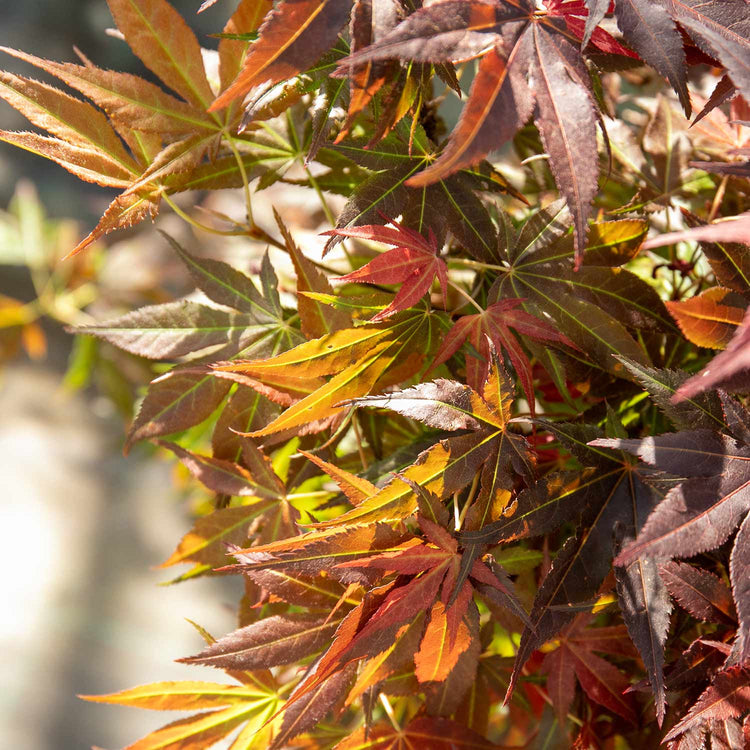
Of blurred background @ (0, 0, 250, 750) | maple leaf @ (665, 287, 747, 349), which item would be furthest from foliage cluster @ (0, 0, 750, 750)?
blurred background @ (0, 0, 250, 750)

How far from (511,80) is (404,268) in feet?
0.35

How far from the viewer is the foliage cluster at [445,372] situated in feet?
0.93

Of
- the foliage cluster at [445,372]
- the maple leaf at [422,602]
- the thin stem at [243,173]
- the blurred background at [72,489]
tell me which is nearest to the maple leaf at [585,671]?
the foliage cluster at [445,372]

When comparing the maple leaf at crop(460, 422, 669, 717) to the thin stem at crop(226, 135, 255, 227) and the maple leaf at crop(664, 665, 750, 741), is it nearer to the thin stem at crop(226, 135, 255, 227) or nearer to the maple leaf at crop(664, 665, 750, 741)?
the maple leaf at crop(664, 665, 750, 741)

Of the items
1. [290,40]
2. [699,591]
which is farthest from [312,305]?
[699,591]

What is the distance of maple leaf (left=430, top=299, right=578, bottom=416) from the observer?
347mm

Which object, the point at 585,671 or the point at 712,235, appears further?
the point at 585,671

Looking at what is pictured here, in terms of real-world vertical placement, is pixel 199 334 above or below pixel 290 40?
below

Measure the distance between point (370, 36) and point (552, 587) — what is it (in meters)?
0.28

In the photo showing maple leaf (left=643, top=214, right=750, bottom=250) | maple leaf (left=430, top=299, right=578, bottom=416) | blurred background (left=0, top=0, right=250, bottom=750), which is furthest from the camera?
blurred background (left=0, top=0, right=250, bottom=750)

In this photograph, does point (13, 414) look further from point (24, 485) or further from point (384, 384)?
point (384, 384)

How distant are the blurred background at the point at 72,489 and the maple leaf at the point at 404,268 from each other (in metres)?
0.76

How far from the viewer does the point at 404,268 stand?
0.34 m

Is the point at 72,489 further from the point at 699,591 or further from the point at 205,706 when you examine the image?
the point at 699,591
